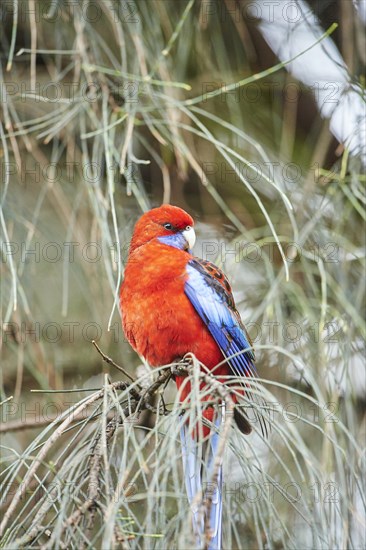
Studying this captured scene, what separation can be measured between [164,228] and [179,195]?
0.60 m

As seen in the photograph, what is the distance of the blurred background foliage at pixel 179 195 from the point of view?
2188 mm

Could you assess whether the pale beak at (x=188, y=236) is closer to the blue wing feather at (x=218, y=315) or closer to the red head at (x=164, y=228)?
the red head at (x=164, y=228)

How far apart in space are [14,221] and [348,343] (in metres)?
1.06

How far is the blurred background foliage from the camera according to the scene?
2.19m

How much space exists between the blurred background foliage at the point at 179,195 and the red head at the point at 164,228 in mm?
66

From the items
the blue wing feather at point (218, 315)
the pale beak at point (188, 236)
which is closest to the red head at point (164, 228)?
the pale beak at point (188, 236)

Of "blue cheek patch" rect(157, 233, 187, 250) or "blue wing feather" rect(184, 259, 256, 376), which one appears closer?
"blue wing feather" rect(184, 259, 256, 376)

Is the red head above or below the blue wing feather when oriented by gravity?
above

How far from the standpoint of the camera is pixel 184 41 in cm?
258

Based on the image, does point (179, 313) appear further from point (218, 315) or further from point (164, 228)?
point (164, 228)

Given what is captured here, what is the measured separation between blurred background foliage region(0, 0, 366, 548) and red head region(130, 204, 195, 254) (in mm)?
66

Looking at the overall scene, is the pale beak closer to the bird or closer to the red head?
the red head

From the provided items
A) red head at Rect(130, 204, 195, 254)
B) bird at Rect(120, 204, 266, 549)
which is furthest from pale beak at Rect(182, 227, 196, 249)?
bird at Rect(120, 204, 266, 549)

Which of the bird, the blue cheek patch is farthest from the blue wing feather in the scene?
the blue cheek patch
